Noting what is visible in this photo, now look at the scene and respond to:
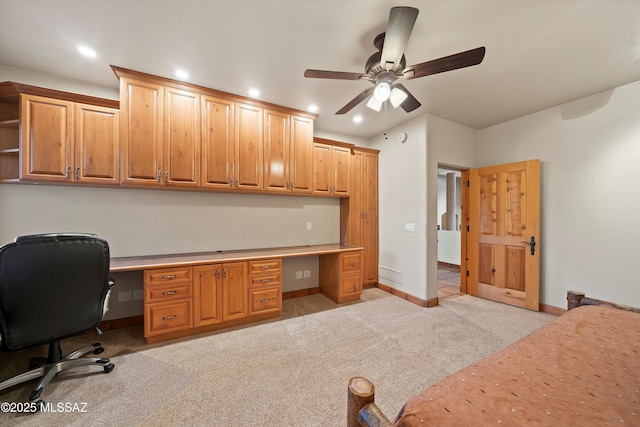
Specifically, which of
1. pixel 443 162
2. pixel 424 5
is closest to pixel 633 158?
pixel 443 162

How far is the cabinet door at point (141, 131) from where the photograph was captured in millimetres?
2420

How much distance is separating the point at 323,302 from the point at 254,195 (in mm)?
1946

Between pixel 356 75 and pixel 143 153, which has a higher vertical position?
pixel 356 75

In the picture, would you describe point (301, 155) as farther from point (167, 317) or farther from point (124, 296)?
point (124, 296)

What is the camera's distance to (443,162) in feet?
11.8

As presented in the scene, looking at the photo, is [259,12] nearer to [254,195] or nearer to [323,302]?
[254,195]

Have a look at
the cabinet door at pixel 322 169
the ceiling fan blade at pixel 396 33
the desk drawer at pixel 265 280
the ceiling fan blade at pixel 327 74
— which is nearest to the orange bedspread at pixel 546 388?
the ceiling fan blade at pixel 396 33

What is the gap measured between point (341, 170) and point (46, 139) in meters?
3.46

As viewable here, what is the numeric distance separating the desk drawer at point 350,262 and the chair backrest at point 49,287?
8.68 feet

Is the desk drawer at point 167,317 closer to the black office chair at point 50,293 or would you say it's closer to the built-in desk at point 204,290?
the built-in desk at point 204,290

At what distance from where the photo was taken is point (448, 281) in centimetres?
482

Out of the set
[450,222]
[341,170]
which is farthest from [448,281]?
[341,170]

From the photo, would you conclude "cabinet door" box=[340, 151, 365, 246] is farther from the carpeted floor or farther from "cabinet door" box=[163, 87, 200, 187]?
"cabinet door" box=[163, 87, 200, 187]

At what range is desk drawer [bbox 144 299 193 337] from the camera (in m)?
2.31
